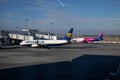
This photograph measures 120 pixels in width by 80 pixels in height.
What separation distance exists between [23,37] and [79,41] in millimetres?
32743

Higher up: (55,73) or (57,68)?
(55,73)

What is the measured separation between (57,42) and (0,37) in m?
27.9

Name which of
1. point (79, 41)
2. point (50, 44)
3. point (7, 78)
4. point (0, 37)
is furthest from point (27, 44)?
point (7, 78)

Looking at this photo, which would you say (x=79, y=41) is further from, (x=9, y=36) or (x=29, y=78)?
(x=29, y=78)

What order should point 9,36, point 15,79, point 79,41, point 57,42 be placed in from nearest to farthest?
point 15,79, point 57,42, point 9,36, point 79,41

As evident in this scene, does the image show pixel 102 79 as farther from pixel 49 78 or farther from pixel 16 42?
pixel 16 42

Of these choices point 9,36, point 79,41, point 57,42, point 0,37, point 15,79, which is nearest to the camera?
point 15,79

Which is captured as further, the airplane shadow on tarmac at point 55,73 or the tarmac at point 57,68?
the tarmac at point 57,68

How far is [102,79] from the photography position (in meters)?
21.8

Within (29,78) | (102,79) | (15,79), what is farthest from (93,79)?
(15,79)

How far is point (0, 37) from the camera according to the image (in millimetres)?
92188

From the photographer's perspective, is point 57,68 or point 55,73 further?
point 57,68

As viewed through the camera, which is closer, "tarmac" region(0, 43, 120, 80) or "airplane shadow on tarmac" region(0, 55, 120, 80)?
"airplane shadow on tarmac" region(0, 55, 120, 80)

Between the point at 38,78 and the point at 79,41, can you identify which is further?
the point at 79,41
